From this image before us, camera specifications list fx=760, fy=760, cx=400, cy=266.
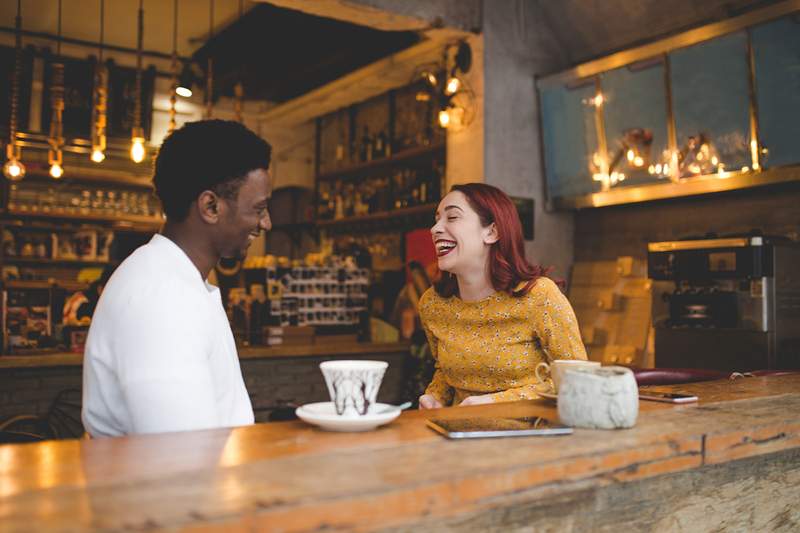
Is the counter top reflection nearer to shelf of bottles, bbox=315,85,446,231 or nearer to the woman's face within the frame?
shelf of bottles, bbox=315,85,446,231

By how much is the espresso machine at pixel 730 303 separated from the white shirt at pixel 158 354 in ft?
10.6

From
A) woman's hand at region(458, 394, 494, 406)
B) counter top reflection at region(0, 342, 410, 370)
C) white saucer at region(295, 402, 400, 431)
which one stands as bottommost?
counter top reflection at region(0, 342, 410, 370)

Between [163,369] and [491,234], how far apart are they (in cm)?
148

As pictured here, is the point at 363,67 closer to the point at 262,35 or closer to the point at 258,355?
the point at 262,35

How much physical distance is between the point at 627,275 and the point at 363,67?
3389 millimetres

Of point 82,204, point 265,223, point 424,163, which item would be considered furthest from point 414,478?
point 82,204

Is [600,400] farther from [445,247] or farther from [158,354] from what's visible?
[445,247]

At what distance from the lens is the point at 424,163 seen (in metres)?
7.52

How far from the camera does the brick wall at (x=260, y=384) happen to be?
15.0ft

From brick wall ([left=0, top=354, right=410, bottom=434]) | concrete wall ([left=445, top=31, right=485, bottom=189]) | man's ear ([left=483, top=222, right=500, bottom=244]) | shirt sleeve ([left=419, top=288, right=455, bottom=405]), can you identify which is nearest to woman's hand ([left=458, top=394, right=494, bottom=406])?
shirt sleeve ([left=419, top=288, right=455, bottom=405])

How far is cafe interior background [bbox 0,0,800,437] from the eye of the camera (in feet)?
14.0

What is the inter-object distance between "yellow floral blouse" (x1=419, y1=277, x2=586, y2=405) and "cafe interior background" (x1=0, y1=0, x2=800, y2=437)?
1.92m

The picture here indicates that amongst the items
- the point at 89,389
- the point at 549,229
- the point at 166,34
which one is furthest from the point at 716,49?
the point at 166,34

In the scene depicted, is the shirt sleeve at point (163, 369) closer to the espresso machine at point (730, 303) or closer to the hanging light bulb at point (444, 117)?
the espresso machine at point (730, 303)
